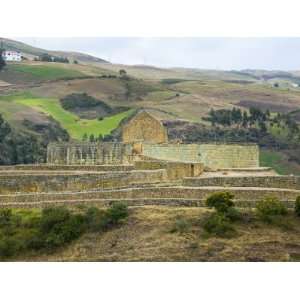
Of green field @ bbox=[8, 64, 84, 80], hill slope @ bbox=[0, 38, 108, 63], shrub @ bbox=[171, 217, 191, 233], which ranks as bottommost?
shrub @ bbox=[171, 217, 191, 233]

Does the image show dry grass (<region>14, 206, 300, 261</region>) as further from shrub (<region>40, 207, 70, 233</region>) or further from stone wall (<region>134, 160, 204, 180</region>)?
stone wall (<region>134, 160, 204, 180</region>)

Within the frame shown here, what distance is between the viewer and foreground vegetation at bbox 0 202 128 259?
84.6 ft

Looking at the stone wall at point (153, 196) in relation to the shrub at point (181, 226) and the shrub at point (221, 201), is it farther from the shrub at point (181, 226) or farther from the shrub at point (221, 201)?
the shrub at point (181, 226)

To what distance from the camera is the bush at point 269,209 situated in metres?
25.4

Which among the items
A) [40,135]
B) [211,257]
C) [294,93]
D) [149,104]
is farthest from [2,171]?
[294,93]

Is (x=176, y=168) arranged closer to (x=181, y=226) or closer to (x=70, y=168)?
(x=70, y=168)

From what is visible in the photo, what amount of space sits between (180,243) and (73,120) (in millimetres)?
44932

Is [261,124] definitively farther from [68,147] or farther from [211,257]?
[211,257]

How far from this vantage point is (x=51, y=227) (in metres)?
26.1

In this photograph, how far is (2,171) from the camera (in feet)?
110

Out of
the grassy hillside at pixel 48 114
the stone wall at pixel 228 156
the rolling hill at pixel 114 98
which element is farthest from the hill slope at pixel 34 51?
the stone wall at pixel 228 156

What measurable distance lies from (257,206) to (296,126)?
123 ft

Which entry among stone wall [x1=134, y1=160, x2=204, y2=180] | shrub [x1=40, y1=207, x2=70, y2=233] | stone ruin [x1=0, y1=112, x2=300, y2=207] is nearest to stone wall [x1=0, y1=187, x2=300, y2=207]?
stone ruin [x1=0, y1=112, x2=300, y2=207]

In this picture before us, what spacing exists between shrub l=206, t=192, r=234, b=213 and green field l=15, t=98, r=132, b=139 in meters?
33.0
